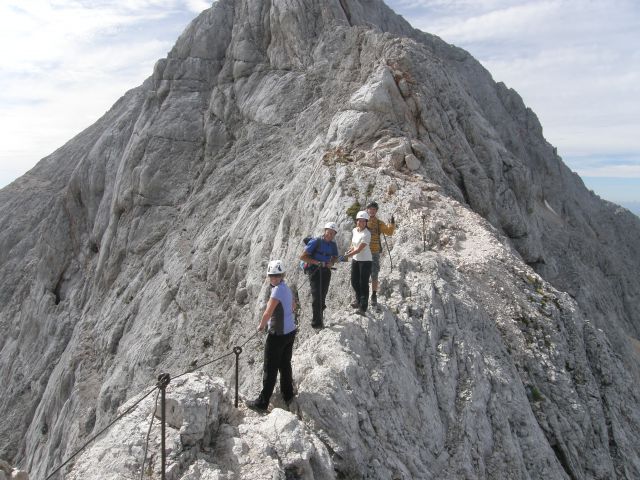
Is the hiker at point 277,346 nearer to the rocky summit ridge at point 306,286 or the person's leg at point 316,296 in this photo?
the rocky summit ridge at point 306,286

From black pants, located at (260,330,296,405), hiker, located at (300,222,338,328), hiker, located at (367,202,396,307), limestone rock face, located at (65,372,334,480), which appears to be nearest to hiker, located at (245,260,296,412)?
black pants, located at (260,330,296,405)

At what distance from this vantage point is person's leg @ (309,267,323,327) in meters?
9.99

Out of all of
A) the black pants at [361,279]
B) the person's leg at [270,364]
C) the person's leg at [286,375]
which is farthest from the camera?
the black pants at [361,279]

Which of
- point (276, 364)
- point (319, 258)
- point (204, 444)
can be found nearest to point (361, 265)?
point (319, 258)

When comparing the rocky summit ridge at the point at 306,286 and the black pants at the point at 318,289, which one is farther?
the black pants at the point at 318,289

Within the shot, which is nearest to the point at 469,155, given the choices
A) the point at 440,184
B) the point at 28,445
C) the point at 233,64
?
the point at 440,184

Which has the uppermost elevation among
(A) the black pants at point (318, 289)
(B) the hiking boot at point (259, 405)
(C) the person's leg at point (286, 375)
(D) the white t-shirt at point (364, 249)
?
(D) the white t-shirt at point (364, 249)

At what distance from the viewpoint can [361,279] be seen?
395 inches

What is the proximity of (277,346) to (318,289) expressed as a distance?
2.65m

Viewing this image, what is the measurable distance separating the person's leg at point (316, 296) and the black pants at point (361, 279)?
691mm

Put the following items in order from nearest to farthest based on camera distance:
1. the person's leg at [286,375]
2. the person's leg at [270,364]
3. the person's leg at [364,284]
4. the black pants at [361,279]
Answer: the person's leg at [270,364]
the person's leg at [286,375]
the person's leg at [364,284]
the black pants at [361,279]

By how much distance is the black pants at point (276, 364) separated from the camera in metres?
7.67

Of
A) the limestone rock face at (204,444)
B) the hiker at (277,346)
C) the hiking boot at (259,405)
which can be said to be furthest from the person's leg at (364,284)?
the limestone rock face at (204,444)

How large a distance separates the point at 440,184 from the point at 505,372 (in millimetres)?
8601
